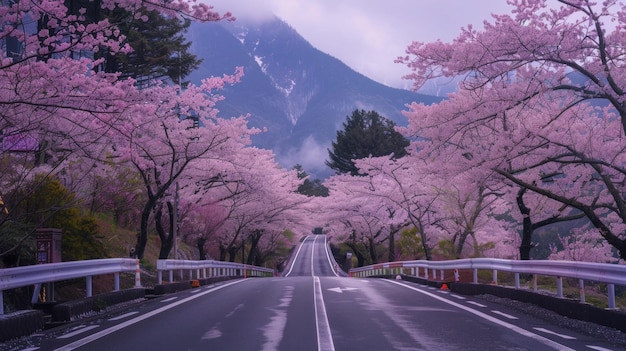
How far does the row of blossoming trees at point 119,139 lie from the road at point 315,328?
259cm

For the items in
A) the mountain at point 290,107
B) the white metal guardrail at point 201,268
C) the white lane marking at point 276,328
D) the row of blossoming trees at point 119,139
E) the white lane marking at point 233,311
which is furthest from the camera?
the mountain at point 290,107

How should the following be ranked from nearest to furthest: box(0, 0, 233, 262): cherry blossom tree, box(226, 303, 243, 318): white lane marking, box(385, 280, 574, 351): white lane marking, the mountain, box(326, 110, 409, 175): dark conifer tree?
1. box(385, 280, 574, 351): white lane marking
2. box(0, 0, 233, 262): cherry blossom tree
3. box(226, 303, 243, 318): white lane marking
4. box(326, 110, 409, 175): dark conifer tree
5. the mountain

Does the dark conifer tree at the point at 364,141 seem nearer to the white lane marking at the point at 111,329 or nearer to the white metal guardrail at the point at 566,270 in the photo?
the white metal guardrail at the point at 566,270

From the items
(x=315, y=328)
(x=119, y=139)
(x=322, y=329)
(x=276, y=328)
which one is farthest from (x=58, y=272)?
(x=119, y=139)

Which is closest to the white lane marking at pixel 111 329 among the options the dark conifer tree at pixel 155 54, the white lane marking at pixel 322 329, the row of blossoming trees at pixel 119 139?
the row of blossoming trees at pixel 119 139

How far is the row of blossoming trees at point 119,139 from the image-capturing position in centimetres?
1068

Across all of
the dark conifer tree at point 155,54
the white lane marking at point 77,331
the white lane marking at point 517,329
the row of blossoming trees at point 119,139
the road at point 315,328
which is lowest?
the white lane marking at point 517,329

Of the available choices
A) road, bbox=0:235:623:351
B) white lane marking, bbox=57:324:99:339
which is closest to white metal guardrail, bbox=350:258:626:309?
road, bbox=0:235:623:351

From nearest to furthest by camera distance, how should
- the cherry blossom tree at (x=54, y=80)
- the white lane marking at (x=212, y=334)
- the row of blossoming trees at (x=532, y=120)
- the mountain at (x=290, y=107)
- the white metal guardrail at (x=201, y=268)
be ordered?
the white lane marking at (x=212, y=334) < the cherry blossom tree at (x=54, y=80) < the row of blossoming trees at (x=532, y=120) < the white metal guardrail at (x=201, y=268) < the mountain at (x=290, y=107)

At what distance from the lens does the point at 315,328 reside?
9.80 m

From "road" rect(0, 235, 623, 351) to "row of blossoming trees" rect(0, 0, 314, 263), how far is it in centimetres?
259

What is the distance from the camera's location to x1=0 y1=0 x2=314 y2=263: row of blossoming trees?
10680 mm

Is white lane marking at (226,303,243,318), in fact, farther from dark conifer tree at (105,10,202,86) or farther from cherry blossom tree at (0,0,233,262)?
dark conifer tree at (105,10,202,86)

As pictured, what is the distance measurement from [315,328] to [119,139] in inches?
351
